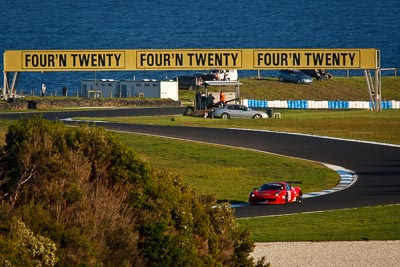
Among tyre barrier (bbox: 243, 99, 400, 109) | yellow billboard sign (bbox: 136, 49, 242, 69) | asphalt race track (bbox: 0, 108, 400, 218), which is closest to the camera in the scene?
asphalt race track (bbox: 0, 108, 400, 218)

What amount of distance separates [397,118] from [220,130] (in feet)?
45.3

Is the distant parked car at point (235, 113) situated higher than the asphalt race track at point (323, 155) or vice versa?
the distant parked car at point (235, 113)

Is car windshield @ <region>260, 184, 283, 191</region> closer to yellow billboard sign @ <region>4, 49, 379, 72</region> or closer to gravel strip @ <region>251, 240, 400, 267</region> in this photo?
gravel strip @ <region>251, 240, 400, 267</region>

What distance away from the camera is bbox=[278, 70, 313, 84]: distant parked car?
358ft

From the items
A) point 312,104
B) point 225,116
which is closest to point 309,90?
point 312,104

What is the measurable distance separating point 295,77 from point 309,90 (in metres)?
4.34

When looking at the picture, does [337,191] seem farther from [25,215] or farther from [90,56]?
[90,56]

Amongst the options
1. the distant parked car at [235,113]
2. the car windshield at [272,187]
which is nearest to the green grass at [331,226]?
the car windshield at [272,187]

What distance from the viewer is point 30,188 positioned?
61.8ft

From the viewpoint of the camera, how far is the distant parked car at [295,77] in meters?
109

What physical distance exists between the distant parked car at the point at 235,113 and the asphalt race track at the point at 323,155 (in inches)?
302

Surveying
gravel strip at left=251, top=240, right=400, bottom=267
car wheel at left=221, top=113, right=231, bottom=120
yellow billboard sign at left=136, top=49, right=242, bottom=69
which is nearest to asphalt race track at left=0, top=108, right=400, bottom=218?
yellow billboard sign at left=136, top=49, right=242, bottom=69

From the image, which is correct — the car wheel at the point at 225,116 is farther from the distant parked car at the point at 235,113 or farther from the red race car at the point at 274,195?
the red race car at the point at 274,195

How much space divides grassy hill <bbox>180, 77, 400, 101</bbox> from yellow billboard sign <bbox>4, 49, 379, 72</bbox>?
16.5 metres
